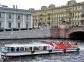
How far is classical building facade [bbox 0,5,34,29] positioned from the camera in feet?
286

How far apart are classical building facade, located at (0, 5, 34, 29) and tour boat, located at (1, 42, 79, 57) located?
32533 millimetres

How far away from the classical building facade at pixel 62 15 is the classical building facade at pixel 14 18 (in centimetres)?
1479

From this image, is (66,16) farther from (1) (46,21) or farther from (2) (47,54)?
(2) (47,54)

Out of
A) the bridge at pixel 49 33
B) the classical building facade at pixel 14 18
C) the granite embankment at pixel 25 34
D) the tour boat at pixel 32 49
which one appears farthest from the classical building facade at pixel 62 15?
the tour boat at pixel 32 49

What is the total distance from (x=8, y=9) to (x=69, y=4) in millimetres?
37512

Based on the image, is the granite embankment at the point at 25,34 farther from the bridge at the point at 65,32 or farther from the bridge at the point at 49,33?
the bridge at the point at 65,32

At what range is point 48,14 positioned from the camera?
12669 cm

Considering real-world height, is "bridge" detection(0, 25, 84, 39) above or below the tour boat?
above

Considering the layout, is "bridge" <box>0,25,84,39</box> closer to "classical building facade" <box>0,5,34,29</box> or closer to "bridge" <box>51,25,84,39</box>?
"bridge" <box>51,25,84,39</box>

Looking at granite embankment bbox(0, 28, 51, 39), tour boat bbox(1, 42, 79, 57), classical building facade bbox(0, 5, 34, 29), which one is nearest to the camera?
tour boat bbox(1, 42, 79, 57)

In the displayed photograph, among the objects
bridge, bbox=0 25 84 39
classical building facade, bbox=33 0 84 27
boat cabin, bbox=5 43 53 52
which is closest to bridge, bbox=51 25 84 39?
bridge, bbox=0 25 84 39

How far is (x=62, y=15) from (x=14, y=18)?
32.9m

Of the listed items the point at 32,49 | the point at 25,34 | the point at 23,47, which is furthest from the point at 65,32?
the point at 23,47

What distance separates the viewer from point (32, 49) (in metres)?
52.8
